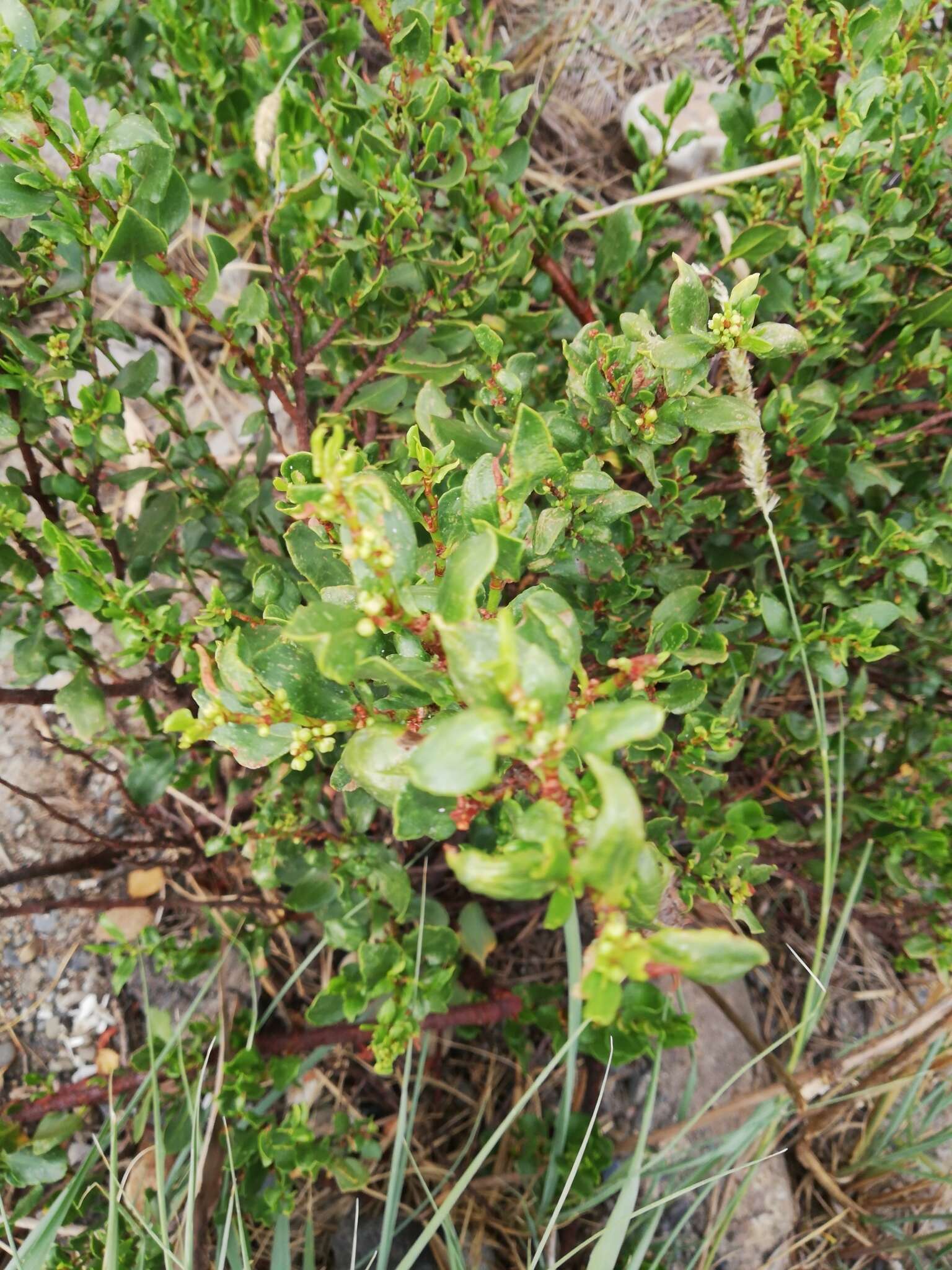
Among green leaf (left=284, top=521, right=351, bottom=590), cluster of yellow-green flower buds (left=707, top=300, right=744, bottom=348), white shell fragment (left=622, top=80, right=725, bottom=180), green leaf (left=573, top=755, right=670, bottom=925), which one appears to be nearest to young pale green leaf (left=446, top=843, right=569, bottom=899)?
green leaf (left=573, top=755, right=670, bottom=925)

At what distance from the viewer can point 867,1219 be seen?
1.84 m

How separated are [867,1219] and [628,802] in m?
1.82

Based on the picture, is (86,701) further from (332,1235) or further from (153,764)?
(332,1235)

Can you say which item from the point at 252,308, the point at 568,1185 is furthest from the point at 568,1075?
the point at 252,308

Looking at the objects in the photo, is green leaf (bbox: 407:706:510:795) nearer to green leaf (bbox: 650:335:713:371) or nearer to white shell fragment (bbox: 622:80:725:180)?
green leaf (bbox: 650:335:713:371)

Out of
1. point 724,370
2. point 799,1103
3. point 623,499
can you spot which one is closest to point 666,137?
point 724,370

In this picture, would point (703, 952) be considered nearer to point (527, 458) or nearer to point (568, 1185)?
point (527, 458)

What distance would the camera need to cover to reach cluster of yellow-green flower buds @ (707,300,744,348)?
3.22ft

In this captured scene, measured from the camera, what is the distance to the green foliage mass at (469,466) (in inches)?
36.3

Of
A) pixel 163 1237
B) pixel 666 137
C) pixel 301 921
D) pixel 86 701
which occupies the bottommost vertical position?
pixel 301 921

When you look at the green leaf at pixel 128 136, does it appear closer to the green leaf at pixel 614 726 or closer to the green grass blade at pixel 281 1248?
the green leaf at pixel 614 726

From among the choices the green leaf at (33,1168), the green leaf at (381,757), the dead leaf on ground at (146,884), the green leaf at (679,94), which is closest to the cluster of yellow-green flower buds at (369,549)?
the green leaf at (381,757)

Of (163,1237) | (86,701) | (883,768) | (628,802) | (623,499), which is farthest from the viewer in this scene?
(883,768)

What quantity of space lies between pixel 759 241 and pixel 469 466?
0.57 m
